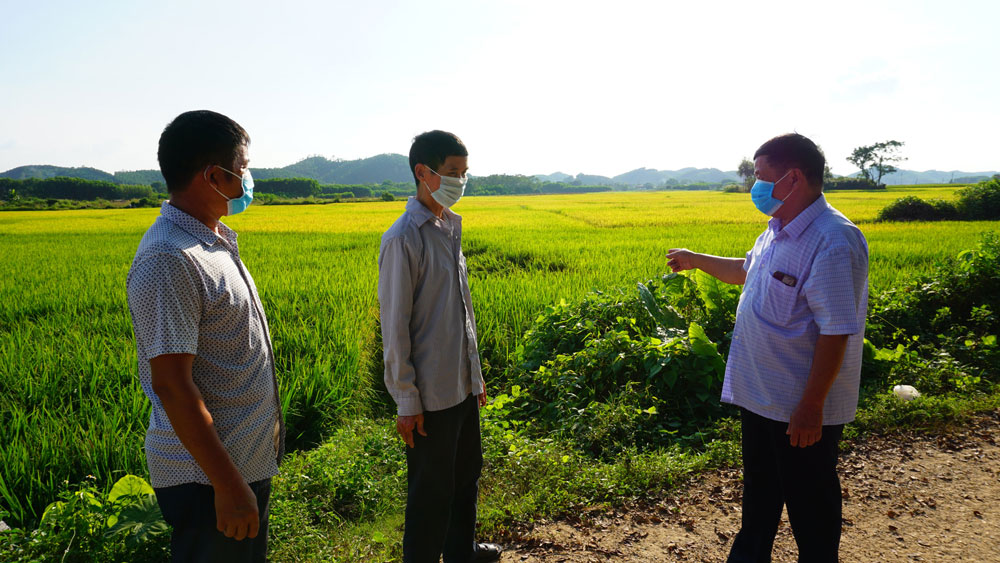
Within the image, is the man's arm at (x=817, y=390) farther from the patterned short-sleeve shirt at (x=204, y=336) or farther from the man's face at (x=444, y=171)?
the patterned short-sleeve shirt at (x=204, y=336)

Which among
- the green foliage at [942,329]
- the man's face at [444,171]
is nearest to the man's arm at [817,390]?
the man's face at [444,171]

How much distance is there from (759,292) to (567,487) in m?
1.64

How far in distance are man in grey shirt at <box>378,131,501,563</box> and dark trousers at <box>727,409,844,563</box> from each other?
1.24m

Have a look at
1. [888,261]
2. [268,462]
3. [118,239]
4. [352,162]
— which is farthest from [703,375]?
[352,162]

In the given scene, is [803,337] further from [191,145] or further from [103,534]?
[103,534]

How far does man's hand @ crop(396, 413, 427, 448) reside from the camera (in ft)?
6.88

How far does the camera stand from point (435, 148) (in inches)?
87.3

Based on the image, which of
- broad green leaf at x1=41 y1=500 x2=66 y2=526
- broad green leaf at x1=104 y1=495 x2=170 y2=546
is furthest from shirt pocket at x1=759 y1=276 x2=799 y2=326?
broad green leaf at x1=41 y1=500 x2=66 y2=526

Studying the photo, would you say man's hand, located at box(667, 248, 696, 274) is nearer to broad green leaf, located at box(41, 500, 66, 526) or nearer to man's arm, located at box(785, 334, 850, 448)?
man's arm, located at box(785, 334, 850, 448)

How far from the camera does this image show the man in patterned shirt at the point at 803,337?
2.00 m

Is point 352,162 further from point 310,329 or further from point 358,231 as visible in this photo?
point 310,329

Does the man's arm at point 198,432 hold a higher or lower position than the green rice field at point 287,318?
higher

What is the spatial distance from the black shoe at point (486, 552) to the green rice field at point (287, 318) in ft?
6.55

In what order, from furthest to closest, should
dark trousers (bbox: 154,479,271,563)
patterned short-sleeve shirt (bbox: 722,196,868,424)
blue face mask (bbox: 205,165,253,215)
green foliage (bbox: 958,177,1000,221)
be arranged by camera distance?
green foliage (bbox: 958,177,1000,221) < patterned short-sleeve shirt (bbox: 722,196,868,424) < blue face mask (bbox: 205,165,253,215) < dark trousers (bbox: 154,479,271,563)
